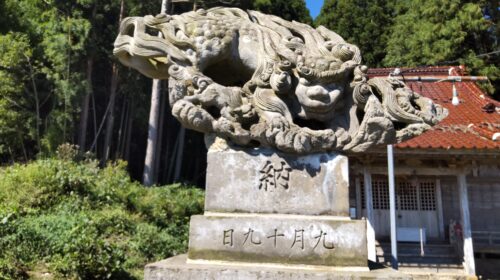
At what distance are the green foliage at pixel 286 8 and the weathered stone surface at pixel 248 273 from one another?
1688 cm

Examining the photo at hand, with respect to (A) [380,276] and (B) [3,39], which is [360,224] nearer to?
(A) [380,276]

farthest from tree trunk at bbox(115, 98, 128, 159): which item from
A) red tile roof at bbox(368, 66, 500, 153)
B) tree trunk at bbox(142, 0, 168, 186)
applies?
red tile roof at bbox(368, 66, 500, 153)

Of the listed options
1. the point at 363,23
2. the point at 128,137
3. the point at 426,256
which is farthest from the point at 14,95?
A: the point at 363,23

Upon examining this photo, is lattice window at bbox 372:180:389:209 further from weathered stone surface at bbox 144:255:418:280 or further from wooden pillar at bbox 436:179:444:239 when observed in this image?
weathered stone surface at bbox 144:255:418:280

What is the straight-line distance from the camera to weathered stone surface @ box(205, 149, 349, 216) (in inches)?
121

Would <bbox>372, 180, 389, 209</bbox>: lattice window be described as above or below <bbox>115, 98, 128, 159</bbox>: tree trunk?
below

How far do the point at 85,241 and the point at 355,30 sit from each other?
16227 millimetres

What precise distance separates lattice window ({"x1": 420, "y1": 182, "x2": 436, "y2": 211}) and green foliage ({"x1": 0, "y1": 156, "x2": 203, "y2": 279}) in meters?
6.19

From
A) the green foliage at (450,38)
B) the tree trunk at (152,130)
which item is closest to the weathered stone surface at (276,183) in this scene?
the tree trunk at (152,130)

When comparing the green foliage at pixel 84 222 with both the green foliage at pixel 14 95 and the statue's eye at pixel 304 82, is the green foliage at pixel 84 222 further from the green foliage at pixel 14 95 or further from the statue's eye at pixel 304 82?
the statue's eye at pixel 304 82

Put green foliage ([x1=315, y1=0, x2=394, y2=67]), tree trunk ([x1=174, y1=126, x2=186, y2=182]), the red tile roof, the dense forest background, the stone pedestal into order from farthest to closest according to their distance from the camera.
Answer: tree trunk ([x1=174, y1=126, x2=186, y2=182]) → green foliage ([x1=315, y1=0, x2=394, y2=67]) → the dense forest background → the red tile roof → the stone pedestal

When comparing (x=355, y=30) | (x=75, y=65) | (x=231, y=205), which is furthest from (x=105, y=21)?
(x=231, y=205)

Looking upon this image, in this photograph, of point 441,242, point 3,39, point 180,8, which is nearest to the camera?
point 441,242

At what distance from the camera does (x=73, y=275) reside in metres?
6.35
